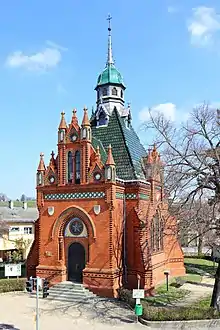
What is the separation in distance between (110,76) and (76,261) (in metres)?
16.2

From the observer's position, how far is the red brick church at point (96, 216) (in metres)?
26.8

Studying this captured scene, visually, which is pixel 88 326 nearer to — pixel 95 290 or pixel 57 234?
pixel 95 290

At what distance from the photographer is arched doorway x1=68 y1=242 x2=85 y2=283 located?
2803 centimetres

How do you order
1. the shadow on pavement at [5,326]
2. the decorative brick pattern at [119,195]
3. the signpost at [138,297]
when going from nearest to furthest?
1. the signpost at [138,297]
2. the shadow on pavement at [5,326]
3. the decorative brick pattern at [119,195]

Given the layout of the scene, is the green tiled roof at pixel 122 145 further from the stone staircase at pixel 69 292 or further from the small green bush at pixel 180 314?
the small green bush at pixel 180 314

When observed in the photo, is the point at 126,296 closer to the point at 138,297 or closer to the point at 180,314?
the point at 138,297

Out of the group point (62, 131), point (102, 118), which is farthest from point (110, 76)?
point (62, 131)

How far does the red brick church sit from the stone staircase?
1.72 feet

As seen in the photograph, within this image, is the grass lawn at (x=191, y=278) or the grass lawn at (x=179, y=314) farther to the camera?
the grass lawn at (x=191, y=278)

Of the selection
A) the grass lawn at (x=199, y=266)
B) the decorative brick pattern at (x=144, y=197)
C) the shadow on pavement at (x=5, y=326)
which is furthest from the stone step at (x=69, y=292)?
the grass lawn at (x=199, y=266)

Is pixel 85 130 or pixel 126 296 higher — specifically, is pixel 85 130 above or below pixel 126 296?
above

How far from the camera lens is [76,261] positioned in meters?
28.2

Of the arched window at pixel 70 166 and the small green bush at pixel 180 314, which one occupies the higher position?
the arched window at pixel 70 166

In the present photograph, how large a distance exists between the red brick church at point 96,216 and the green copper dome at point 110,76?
6.13 meters
